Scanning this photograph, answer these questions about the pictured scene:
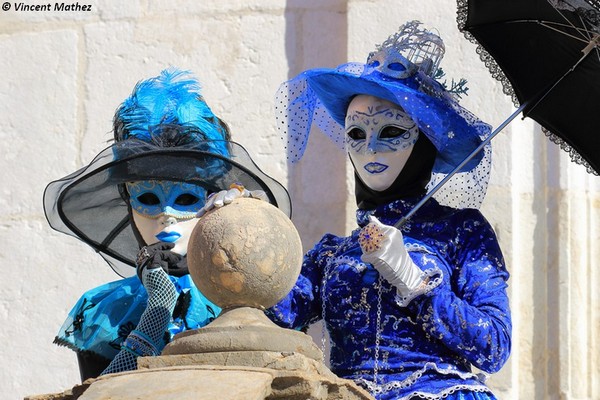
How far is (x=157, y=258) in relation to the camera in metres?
5.23

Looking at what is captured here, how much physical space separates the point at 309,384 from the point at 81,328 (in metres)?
1.65

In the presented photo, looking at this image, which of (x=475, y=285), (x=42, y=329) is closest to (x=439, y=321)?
(x=475, y=285)

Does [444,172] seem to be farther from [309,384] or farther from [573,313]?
[309,384]

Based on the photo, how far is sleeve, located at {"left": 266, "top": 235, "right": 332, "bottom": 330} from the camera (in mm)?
5242

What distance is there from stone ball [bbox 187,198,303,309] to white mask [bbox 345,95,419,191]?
1.04 metres

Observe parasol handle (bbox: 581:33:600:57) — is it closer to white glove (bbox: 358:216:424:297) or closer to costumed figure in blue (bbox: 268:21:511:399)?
costumed figure in blue (bbox: 268:21:511:399)

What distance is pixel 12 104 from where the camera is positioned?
23.1ft

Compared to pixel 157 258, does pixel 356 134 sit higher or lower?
higher

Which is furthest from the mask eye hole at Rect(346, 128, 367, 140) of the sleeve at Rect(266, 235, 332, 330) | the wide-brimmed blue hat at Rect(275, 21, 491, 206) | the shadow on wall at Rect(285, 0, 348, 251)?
the shadow on wall at Rect(285, 0, 348, 251)

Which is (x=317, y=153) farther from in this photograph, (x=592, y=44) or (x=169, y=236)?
(x=592, y=44)

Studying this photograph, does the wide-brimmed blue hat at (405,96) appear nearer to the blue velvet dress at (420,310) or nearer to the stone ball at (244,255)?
the blue velvet dress at (420,310)

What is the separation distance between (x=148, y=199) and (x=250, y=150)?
1150 mm

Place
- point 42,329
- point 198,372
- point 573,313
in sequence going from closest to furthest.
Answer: point 198,372 → point 573,313 → point 42,329

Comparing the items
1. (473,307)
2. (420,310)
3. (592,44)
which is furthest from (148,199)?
(592,44)
